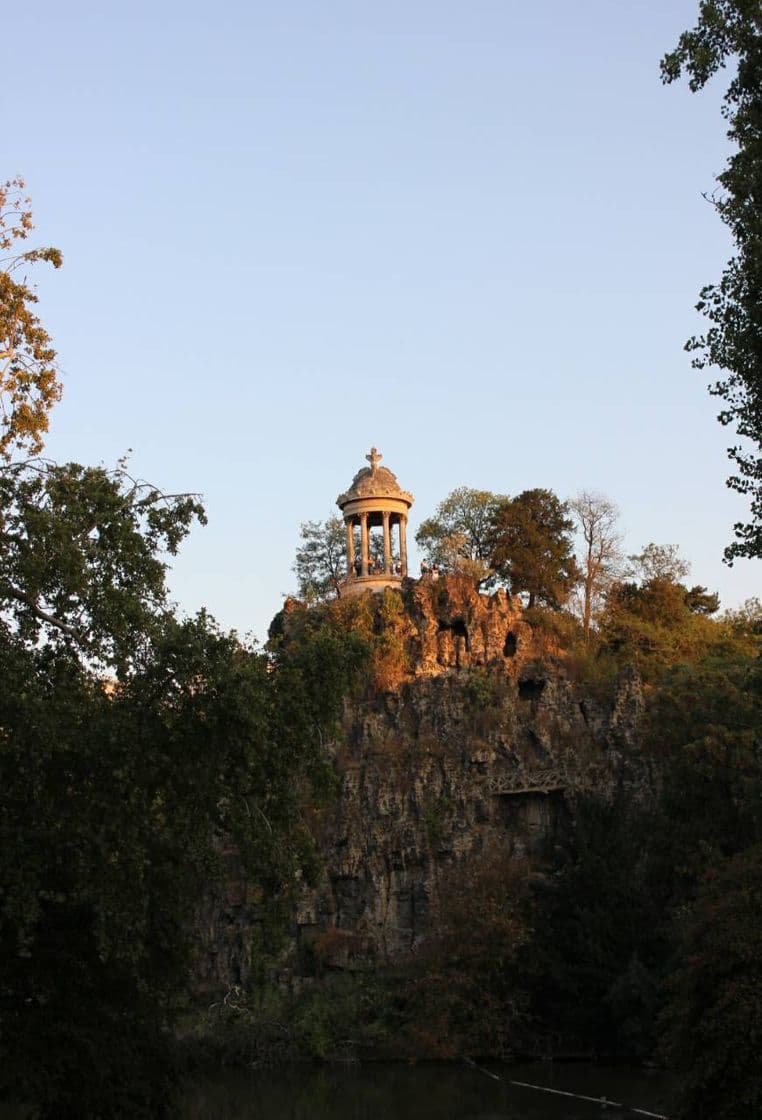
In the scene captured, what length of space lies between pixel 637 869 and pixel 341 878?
10.3 m

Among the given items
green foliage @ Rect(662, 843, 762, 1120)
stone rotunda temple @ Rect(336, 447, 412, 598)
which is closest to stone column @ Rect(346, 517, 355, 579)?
stone rotunda temple @ Rect(336, 447, 412, 598)

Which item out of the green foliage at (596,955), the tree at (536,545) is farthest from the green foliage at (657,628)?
the green foliage at (596,955)

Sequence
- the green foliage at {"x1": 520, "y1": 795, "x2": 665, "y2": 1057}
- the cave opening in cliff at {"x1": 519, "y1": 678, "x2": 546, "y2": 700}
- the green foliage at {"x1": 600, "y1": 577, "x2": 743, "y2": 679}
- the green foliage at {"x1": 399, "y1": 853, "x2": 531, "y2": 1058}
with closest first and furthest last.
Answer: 1. the green foliage at {"x1": 520, "y1": 795, "x2": 665, "y2": 1057}
2. the green foliage at {"x1": 399, "y1": 853, "x2": 531, "y2": 1058}
3. the cave opening in cliff at {"x1": 519, "y1": 678, "x2": 546, "y2": 700}
4. the green foliage at {"x1": 600, "y1": 577, "x2": 743, "y2": 679}

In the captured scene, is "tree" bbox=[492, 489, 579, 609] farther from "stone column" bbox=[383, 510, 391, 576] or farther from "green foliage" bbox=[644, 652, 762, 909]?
"green foliage" bbox=[644, 652, 762, 909]

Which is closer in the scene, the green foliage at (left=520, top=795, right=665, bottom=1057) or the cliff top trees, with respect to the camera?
the green foliage at (left=520, top=795, right=665, bottom=1057)

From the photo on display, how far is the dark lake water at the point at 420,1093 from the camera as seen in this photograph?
27.1 metres

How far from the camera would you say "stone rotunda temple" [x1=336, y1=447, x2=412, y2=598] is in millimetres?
50906

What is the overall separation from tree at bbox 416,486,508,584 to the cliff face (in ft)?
19.4

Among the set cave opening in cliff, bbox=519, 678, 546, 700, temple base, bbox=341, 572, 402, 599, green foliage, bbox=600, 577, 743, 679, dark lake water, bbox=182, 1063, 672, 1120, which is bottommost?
dark lake water, bbox=182, 1063, 672, 1120

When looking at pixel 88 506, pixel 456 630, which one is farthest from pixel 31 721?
pixel 456 630

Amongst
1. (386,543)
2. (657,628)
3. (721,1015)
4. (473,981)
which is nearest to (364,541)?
(386,543)

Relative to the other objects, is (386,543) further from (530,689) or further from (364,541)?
(530,689)

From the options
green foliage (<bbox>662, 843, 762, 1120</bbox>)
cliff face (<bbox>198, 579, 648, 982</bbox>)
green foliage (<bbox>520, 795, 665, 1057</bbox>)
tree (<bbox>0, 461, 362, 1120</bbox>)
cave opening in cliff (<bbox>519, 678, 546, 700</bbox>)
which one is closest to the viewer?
tree (<bbox>0, 461, 362, 1120</bbox>)

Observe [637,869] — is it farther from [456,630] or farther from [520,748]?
[456,630]
